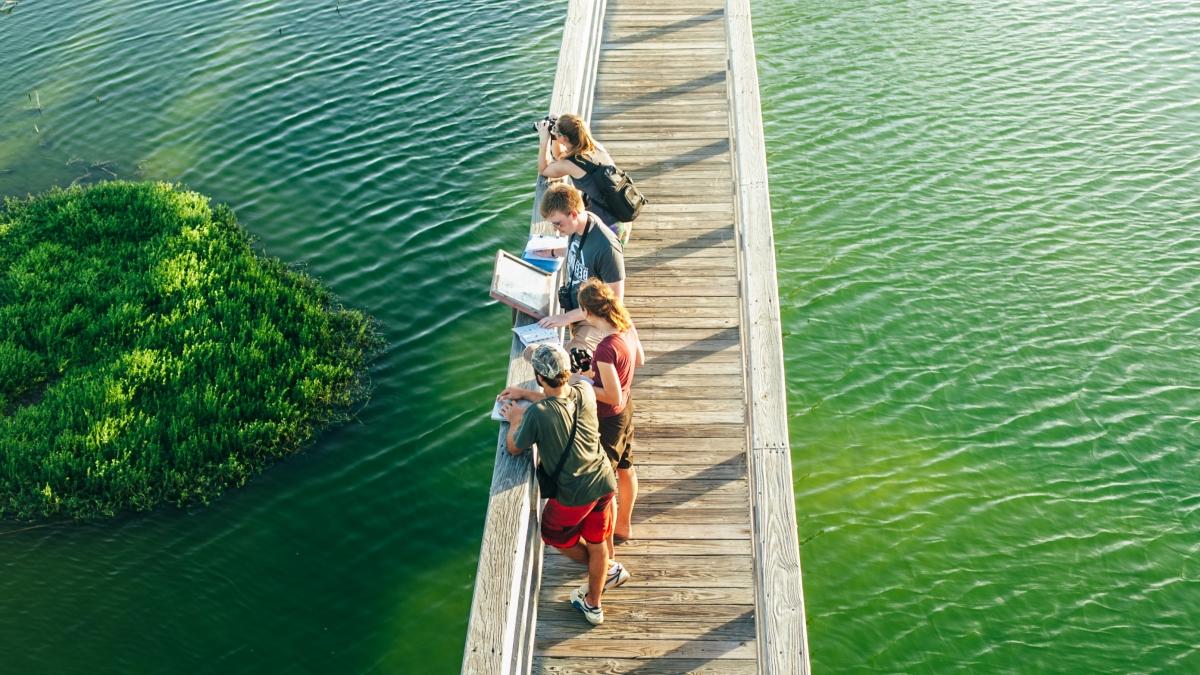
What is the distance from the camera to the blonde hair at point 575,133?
27.8 ft

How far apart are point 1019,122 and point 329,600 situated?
42.2 ft

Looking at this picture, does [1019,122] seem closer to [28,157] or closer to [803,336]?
[803,336]

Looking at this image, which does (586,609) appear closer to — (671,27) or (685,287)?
(685,287)

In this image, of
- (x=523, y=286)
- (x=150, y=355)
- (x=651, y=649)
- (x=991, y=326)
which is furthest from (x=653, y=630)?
(x=150, y=355)

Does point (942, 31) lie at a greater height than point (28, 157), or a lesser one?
lesser

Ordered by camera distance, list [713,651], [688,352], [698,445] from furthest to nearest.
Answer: [688,352]
[698,445]
[713,651]

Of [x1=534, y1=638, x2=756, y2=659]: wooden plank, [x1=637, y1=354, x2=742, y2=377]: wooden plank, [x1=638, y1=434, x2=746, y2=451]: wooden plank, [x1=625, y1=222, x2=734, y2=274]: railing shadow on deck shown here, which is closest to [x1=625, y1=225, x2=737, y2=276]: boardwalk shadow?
[x1=625, y1=222, x2=734, y2=274]: railing shadow on deck

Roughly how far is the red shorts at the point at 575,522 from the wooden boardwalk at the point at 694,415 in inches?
6.1

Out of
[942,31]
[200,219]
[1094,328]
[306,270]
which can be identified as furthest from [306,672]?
[942,31]

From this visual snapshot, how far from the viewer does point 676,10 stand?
15.5m

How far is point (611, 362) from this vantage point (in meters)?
6.76

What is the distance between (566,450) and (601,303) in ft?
3.44

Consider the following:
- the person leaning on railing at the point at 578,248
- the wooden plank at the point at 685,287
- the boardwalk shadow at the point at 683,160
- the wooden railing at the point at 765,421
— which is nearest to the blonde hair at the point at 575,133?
the person leaning on railing at the point at 578,248

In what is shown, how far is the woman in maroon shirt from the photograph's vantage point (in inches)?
264
